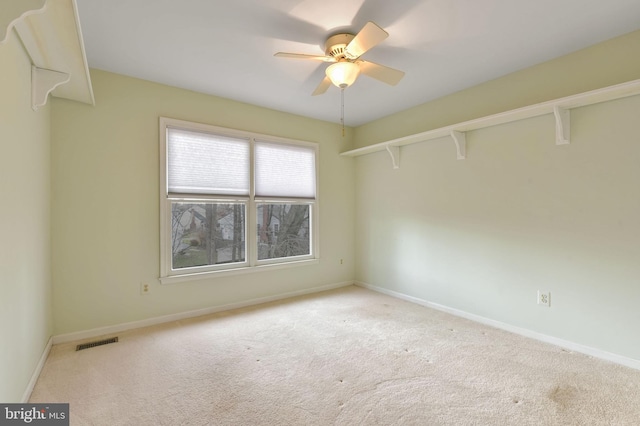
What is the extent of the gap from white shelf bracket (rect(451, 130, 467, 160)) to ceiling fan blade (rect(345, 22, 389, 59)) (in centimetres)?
175

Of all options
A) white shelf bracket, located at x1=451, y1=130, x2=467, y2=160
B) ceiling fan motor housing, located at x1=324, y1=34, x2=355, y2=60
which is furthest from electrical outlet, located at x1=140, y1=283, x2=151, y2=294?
white shelf bracket, located at x1=451, y1=130, x2=467, y2=160

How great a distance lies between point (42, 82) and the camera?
2111 millimetres

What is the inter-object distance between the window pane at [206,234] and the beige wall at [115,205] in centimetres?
23

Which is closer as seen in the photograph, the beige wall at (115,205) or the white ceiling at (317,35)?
the white ceiling at (317,35)

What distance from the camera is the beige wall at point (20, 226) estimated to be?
1554mm

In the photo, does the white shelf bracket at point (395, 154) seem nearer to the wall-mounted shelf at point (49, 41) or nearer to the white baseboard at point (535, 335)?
the white baseboard at point (535, 335)

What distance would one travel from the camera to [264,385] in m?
2.04

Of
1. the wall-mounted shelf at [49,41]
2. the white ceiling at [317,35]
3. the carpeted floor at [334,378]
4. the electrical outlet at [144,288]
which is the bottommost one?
the carpeted floor at [334,378]

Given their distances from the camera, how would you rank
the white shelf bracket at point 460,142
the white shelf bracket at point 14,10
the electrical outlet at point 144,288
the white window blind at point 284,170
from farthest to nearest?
the white window blind at point 284,170, the white shelf bracket at point 460,142, the electrical outlet at point 144,288, the white shelf bracket at point 14,10

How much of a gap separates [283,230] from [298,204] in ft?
1.42

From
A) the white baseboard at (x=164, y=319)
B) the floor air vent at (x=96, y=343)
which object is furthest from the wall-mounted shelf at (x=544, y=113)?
the floor air vent at (x=96, y=343)

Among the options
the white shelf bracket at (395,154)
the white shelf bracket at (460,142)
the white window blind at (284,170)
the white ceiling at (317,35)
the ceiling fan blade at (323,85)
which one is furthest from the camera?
the white shelf bracket at (395,154)

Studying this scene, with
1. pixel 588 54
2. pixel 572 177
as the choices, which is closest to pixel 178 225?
pixel 572 177

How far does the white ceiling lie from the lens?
1.98 m
